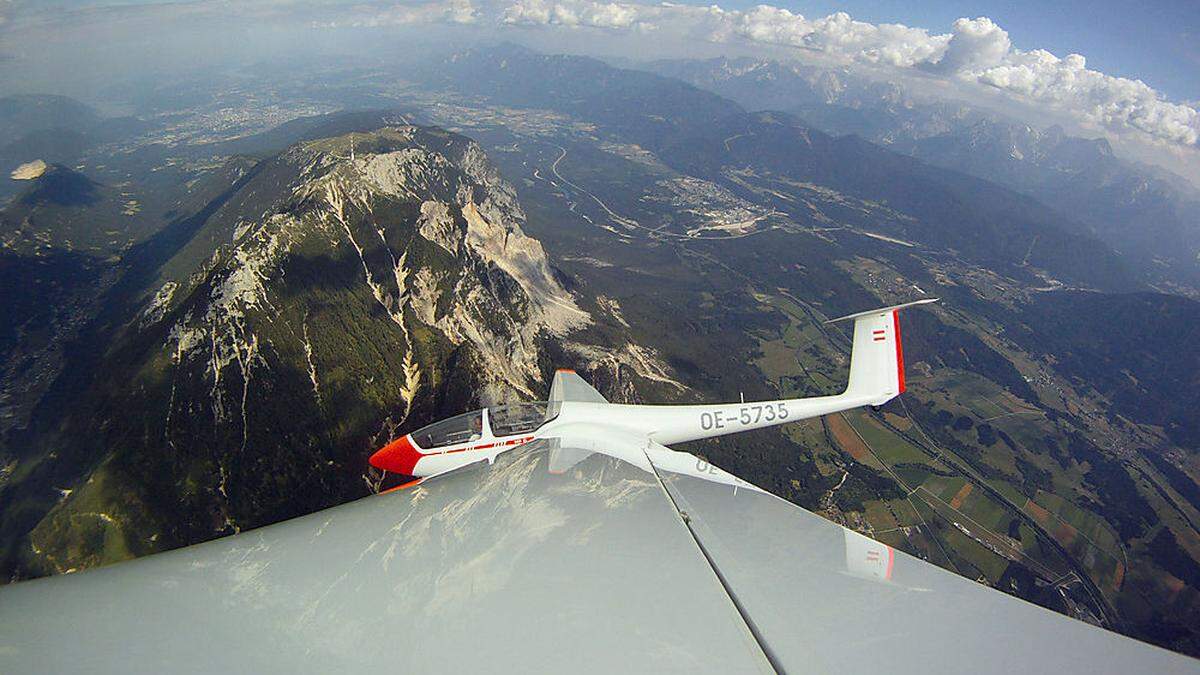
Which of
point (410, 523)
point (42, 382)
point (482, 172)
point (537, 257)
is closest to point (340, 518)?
point (410, 523)

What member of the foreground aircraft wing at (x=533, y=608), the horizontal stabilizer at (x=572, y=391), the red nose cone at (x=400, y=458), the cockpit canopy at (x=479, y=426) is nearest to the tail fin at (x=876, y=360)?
the horizontal stabilizer at (x=572, y=391)

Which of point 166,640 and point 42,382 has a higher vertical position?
point 166,640

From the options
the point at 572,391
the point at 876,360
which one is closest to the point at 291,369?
the point at 572,391

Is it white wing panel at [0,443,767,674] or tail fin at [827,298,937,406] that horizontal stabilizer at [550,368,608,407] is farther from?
tail fin at [827,298,937,406]

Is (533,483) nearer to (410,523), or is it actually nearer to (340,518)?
(410,523)

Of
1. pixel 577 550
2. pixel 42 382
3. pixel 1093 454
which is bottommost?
pixel 1093 454

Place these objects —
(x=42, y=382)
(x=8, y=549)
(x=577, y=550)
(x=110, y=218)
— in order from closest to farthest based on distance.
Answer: (x=577, y=550)
(x=8, y=549)
(x=42, y=382)
(x=110, y=218)
